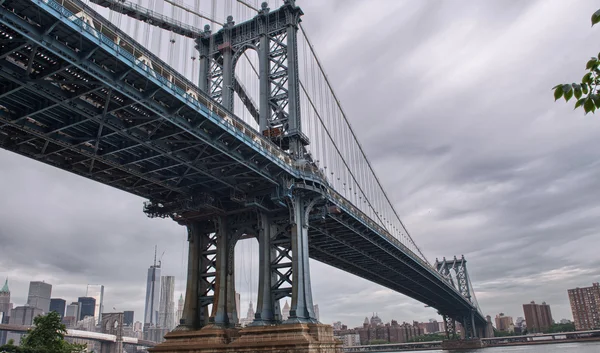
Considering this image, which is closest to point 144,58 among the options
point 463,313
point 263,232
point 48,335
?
point 263,232

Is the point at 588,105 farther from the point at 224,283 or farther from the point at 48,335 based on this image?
the point at 48,335

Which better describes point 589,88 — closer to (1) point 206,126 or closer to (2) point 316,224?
(1) point 206,126

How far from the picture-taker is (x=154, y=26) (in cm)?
4975

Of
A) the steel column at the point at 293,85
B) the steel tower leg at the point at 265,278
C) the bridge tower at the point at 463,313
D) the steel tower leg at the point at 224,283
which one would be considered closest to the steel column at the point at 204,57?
the steel column at the point at 293,85

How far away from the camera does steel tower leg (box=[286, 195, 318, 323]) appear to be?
42.0 m

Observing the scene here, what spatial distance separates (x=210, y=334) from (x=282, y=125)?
20.7 m

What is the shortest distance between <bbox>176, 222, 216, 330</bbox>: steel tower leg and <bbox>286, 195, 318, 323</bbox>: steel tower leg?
29.5 ft

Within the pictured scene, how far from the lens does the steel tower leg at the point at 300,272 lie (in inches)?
1655

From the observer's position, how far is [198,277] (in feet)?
158

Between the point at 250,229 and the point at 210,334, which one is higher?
the point at 250,229

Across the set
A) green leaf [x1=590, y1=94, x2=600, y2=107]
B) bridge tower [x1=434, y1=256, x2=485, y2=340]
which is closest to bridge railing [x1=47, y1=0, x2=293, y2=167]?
green leaf [x1=590, y1=94, x2=600, y2=107]

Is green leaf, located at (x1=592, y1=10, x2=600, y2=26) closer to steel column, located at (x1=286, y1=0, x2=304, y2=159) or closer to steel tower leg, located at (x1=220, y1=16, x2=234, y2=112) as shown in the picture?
steel column, located at (x1=286, y1=0, x2=304, y2=159)

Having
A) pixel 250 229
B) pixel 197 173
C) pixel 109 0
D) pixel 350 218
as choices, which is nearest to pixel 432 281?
pixel 350 218

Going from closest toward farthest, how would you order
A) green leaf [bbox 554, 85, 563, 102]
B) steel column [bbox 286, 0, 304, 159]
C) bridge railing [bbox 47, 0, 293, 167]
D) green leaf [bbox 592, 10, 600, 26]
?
1. green leaf [bbox 592, 10, 600, 26]
2. green leaf [bbox 554, 85, 563, 102]
3. bridge railing [bbox 47, 0, 293, 167]
4. steel column [bbox 286, 0, 304, 159]
